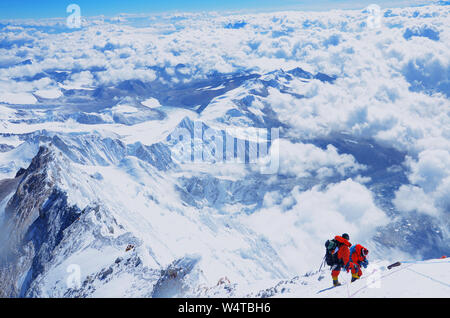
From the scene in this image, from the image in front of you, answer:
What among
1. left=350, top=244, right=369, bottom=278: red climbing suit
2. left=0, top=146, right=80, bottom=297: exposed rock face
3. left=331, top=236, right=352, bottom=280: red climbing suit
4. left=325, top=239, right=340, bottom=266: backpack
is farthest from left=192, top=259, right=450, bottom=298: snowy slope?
left=0, top=146, right=80, bottom=297: exposed rock face

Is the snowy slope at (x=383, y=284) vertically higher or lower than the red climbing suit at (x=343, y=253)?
lower

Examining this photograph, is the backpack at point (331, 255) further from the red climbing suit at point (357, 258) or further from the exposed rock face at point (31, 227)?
the exposed rock face at point (31, 227)

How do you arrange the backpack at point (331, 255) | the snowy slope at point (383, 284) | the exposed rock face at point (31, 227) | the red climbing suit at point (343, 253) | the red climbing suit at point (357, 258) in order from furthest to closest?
the exposed rock face at point (31, 227) → the backpack at point (331, 255) → the red climbing suit at point (357, 258) → the red climbing suit at point (343, 253) → the snowy slope at point (383, 284)

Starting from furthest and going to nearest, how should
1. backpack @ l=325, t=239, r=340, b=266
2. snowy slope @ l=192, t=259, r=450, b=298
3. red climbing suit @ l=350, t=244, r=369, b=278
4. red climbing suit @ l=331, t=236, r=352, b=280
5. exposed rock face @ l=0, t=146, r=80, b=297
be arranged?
exposed rock face @ l=0, t=146, r=80, b=297 < backpack @ l=325, t=239, r=340, b=266 < red climbing suit @ l=350, t=244, r=369, b=278 < red climbing suit @ l=331, t=236, r=352, b=280 < snowy slope @ l=192, t=259, r=450, b=298

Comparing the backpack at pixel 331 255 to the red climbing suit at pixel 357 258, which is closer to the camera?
the red climbing suit at pixel 357 258

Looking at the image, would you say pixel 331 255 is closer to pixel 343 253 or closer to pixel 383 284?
pixel 343 253

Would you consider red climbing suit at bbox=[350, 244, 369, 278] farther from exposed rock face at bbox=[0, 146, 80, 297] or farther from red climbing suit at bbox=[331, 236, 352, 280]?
exposed rock face at bbox=[0, 146, 80, 297]

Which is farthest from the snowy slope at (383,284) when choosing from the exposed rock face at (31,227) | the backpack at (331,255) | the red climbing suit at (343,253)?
the exposed rock face at (31,227)

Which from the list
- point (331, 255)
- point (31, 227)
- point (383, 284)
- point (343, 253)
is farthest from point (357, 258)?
point (31, 227)

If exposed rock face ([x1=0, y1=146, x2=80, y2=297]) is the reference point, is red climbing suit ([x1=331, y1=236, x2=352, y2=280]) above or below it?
above
